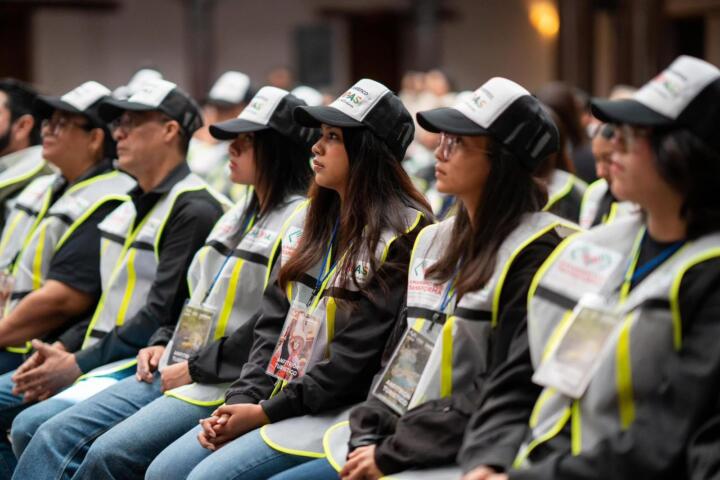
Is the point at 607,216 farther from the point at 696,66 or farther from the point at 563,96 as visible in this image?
the point at 696,66

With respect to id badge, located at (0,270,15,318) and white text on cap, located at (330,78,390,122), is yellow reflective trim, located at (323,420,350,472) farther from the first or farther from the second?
id badge, located at (0,270,15,318)

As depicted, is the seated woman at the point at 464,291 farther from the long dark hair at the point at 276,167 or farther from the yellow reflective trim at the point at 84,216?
the yellow reflective trim at the point at 84,216

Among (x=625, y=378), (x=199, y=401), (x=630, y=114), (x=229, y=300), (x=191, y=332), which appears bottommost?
(x=199, y=401)

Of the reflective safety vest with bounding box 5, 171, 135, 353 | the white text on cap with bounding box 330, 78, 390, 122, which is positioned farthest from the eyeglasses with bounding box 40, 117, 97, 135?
the white text on cap with bounding box 330, 78, 390, 122

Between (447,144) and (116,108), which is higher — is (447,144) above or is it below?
above

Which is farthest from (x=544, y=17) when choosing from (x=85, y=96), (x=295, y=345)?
(x=295, y=345)

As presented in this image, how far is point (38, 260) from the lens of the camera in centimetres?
436

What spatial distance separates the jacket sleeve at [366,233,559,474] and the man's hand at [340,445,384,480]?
2 cm

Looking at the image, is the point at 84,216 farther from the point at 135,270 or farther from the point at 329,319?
the point at 329,319

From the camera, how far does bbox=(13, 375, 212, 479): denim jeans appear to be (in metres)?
3.22

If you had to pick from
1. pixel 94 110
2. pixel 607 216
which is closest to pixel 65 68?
pixel 94 110

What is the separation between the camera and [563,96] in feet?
16.9

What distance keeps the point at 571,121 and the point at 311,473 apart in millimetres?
2984

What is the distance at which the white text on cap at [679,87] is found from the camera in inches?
84.9
